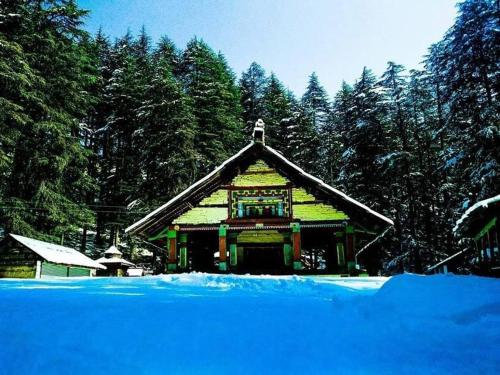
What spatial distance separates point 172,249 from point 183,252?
54cm

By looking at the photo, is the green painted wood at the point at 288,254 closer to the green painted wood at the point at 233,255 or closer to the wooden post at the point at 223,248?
the green painted wood at the point at 233,255

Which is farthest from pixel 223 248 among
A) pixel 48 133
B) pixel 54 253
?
pixel 48 133

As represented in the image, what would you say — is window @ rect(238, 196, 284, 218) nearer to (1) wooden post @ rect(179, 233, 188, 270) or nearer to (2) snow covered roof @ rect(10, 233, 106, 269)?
(1) wooden post @ rect(179, 233, 188, 270)

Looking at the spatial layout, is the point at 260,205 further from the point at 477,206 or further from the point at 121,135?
the point at 121,135

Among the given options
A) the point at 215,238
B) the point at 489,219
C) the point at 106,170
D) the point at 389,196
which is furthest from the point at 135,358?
the point at 106,170

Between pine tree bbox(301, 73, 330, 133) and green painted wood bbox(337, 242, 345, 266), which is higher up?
pine tree bbox(301, 73, 330, 133)

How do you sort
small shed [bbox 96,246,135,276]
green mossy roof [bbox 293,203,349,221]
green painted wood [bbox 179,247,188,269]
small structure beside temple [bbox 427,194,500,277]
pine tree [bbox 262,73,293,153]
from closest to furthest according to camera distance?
small structure beside temple [bbox 427,194,500,277]
green mossy roof [bbox 293,203,349,221]
green painted wood [bbox 179,247,188,269]
small shed [bbox 96,246,135,276]
pine tree [bbox 262,73,293,153]

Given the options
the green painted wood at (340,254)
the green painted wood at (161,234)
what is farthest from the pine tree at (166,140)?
the green painted wood at (340,254)

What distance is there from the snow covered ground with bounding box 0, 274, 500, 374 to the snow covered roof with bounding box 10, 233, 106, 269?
16849 mm

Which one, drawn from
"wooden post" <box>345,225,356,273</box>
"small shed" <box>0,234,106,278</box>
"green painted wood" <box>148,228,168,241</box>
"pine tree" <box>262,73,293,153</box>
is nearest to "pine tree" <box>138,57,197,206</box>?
"pine tree" <box>262,73,293,153</box>

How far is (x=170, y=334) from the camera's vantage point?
11.4 feet

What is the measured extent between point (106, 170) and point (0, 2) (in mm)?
15519

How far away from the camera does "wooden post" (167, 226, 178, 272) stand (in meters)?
15.2

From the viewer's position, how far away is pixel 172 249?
51.2 ft
